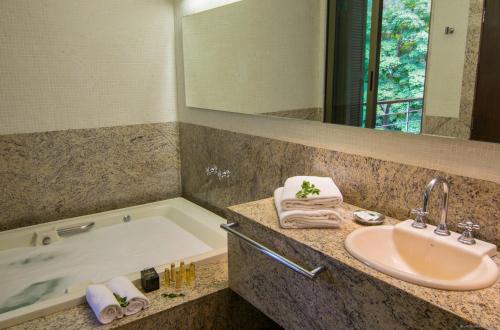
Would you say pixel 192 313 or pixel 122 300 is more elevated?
pixel 122 300

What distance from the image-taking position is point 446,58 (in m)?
1.45

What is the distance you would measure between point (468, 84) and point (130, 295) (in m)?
1.60

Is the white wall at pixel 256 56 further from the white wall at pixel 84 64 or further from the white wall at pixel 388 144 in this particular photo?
the white wall at pixel 84 64

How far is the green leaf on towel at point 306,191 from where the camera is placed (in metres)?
1.68

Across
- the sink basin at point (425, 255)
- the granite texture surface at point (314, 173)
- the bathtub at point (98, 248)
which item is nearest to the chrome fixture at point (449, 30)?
the granite texture surface at point (314, 173)

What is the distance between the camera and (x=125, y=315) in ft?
5.86

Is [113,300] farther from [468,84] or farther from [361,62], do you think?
[468,84]

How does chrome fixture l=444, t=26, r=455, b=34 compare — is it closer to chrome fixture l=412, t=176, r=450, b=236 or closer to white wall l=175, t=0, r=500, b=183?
white wall l=175, t=0, r=500, b=183

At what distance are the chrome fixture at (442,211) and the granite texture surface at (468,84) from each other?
7.3 inches

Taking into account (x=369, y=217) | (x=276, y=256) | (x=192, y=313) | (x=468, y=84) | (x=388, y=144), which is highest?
(x=468, y=84)

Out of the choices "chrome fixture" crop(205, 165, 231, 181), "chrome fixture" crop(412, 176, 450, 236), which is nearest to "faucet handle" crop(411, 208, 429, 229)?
"chrome fixture" crop(412, 176, 450, 236)

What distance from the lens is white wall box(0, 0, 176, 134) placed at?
2549mm

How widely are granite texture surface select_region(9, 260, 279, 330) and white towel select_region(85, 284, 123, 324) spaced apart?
0.03 metres

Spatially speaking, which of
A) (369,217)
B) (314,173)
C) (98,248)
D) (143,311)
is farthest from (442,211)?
(98,248)
